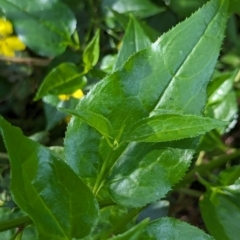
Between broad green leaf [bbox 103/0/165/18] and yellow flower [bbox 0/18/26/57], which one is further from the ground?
broad green leaf [bbox 103/0/165/18]

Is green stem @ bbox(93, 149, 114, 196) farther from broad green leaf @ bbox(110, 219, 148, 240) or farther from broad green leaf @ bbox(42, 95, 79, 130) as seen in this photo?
broad green leaf @ bbox(42, 95, 79, 130)

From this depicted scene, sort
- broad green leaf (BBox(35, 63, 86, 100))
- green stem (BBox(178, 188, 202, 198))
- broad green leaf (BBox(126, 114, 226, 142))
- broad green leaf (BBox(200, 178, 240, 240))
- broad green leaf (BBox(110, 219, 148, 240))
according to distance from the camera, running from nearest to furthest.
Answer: broad green leaf (BBox(110, 219, 148, 240)) < broad green leaf (BBox(126, 114, 226, 142)) < broad green leaf (BBox(200, 178, 240, 240)) < broad green leaf (BBox(35, 63, 86, 100)) < green stem (BBox(178, 188, 202, 198))

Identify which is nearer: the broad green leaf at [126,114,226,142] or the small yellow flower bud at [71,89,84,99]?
the broad green leaf at [126,114,226,142]

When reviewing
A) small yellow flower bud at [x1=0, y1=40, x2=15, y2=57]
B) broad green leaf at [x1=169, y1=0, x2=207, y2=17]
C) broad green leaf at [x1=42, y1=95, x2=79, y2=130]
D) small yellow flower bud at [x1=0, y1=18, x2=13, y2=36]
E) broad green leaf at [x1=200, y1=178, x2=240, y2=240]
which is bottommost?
broad green leaf at [x1=42, y1=95, x2=79, y2=130]

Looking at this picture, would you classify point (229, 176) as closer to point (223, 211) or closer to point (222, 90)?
point (223, 211)

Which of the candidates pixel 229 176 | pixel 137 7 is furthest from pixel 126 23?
pixel 229 176

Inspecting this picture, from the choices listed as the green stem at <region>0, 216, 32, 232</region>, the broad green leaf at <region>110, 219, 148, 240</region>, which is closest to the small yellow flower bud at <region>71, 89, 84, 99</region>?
the green stem at <region>0, 216, 32, 232</region>
